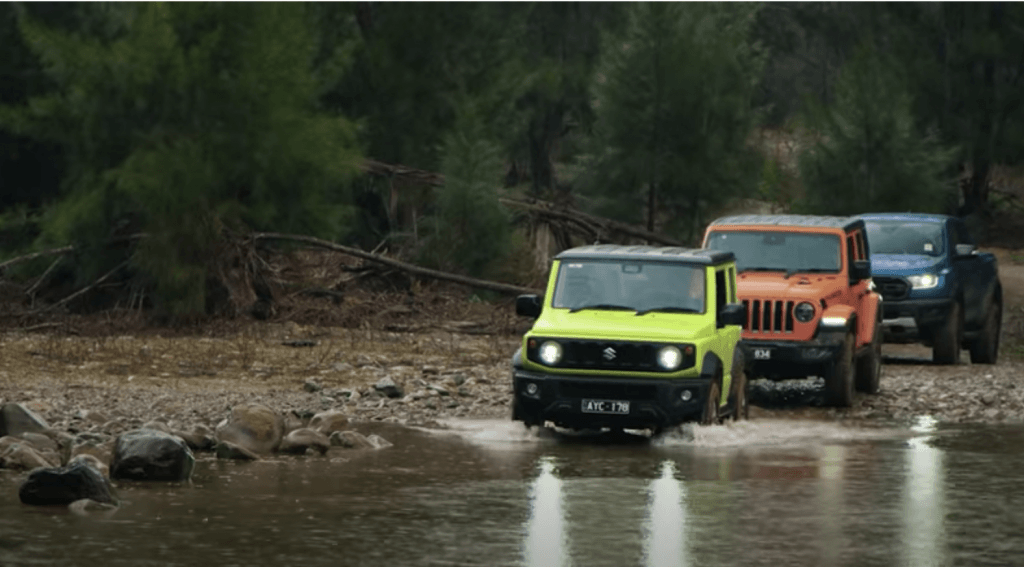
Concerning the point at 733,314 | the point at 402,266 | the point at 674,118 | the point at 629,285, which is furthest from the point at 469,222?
the point at 733,314

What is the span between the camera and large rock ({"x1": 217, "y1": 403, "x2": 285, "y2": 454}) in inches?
685

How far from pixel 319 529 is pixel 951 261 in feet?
52.9

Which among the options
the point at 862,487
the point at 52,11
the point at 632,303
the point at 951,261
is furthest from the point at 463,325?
the point at 862,487

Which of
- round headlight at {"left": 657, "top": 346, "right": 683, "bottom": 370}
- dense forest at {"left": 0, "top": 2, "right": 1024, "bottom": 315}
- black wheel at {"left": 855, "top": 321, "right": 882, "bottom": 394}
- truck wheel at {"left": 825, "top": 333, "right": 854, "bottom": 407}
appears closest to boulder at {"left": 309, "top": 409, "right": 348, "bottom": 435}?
round headlight at {"left": 657, "top": 346, "right": 683, "bottom": 370}

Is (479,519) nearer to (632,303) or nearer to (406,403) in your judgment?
(632,303)

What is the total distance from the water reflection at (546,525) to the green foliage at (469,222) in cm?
1910

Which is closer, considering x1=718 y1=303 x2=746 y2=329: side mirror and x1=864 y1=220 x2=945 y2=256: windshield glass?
x1=718 y1=303 x2=746 y2=329: side mirror

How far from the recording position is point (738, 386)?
63.8 feet

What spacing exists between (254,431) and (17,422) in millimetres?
2169

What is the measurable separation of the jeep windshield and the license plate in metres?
1.27

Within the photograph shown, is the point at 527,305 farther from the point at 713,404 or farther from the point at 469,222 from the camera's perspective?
the point at 469,222

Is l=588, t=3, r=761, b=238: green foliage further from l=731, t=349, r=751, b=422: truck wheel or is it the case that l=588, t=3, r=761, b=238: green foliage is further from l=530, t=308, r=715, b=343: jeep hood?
l=530, t=308, r=715, b=343: jeep hood

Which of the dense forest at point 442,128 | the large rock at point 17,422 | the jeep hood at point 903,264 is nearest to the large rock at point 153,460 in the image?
the large rock at point 17,422

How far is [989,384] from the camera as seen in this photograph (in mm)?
24797
